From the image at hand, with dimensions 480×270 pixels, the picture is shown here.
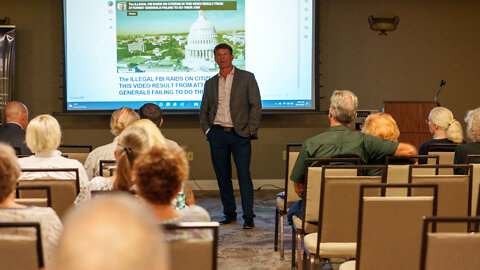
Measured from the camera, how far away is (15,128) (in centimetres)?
505

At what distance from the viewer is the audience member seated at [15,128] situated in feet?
16.1

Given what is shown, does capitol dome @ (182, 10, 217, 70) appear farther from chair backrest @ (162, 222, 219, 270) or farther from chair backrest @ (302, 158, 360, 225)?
chair backrest @ (162, 222, 219, 270)

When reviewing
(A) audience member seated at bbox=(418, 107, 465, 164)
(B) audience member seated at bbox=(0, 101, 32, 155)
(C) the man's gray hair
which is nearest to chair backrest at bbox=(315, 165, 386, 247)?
(C) the man's gray hair

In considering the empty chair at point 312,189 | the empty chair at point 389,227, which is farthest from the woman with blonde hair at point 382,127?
the empty chair at point 389,227

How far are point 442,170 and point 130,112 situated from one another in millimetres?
2238

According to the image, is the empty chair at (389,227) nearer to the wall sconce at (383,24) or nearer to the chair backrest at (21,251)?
the chair backrest at (21,251)

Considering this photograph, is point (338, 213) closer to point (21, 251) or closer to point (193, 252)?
point (193, 252)

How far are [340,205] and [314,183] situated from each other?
0.93 feet

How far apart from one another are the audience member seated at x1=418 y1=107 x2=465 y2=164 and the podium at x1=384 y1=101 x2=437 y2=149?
8.17 feet

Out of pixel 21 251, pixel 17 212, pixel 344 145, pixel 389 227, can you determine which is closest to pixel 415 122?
pixel 344 145

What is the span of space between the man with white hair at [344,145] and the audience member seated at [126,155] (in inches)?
50.6

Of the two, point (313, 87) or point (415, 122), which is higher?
point (313, 87)

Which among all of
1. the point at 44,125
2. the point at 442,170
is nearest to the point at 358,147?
the point at 442,170

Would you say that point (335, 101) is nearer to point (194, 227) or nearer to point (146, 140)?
point (146, 140)
